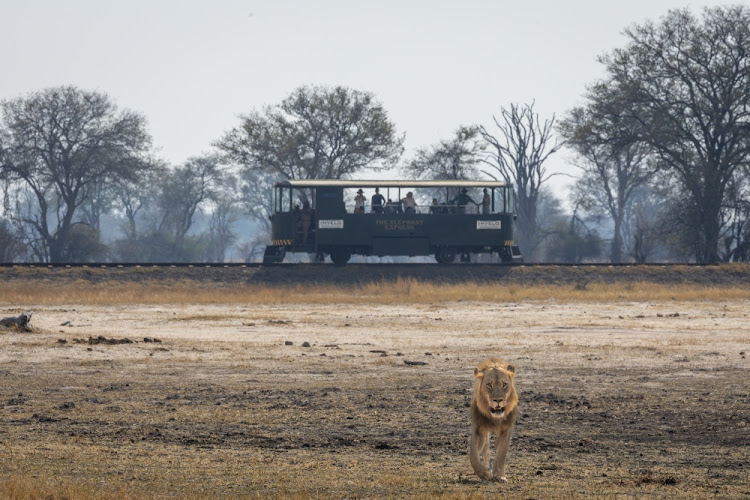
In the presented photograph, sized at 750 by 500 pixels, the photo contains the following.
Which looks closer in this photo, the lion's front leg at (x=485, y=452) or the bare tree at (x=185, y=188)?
the lion's front leg at (x=485, y=452)

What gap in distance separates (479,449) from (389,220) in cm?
3952

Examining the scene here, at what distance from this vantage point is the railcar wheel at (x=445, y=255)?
165 feet

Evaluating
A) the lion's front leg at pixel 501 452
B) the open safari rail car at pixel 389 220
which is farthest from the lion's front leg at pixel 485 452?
the open safari rail car at pixel 389 220

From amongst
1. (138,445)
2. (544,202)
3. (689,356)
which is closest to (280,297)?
(689,356)

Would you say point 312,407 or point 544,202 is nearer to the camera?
point 312,407

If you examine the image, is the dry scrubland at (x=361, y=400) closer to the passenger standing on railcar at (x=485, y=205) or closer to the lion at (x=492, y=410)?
the lion at (x=492, y=410)

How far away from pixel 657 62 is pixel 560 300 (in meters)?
24.6

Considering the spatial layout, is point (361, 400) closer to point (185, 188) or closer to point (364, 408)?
point (364, 408)

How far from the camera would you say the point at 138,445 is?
1322cm

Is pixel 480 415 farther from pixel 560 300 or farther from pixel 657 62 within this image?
pixel 657 62

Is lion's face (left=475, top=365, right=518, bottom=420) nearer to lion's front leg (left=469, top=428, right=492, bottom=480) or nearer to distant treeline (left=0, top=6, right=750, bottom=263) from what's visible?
lion's front leg (left=469, top=428, right=492, bottom=480)

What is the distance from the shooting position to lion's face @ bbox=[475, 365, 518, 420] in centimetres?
905

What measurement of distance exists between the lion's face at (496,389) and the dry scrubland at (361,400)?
981 millimetres

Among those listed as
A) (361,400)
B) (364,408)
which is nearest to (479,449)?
(364,408)
